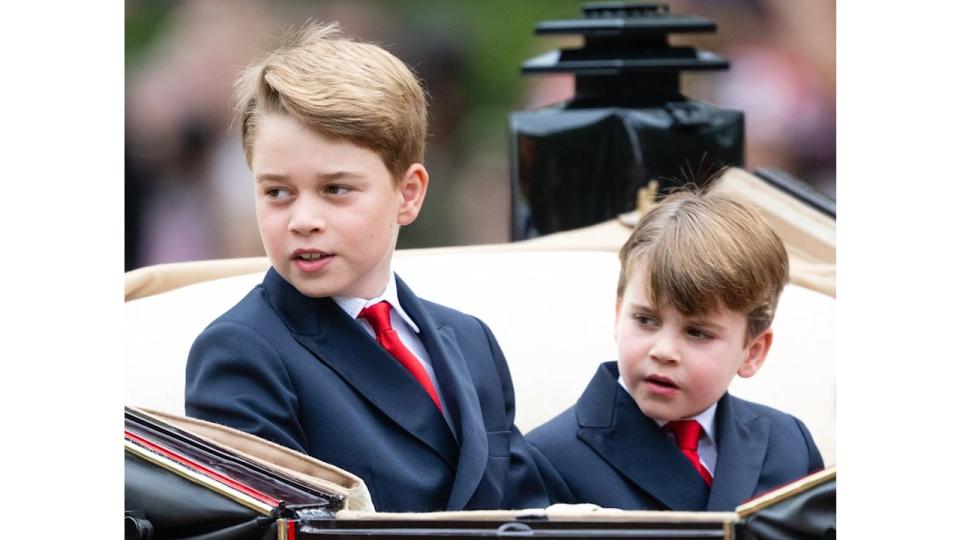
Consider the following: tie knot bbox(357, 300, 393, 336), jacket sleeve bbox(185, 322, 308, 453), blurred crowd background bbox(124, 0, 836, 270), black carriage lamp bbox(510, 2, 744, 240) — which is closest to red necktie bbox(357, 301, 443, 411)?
tie knot bbox(357, 300, 393, 336)

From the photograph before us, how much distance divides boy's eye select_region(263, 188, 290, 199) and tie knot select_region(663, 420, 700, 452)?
1.55ft

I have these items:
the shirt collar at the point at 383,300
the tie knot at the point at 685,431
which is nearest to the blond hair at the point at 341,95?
the shirt collar at the point at 383,300

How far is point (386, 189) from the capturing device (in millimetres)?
1377

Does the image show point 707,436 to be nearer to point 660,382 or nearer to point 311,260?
point 660,382

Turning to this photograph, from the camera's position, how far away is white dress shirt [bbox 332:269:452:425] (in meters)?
1.41

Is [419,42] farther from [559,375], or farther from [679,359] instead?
[679,359]

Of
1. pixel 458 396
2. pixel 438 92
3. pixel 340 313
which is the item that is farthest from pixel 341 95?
pixel 438 92

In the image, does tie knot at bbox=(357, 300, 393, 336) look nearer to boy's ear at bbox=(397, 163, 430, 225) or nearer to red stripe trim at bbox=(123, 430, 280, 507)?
boy's ear at bbox=(397, 163, 430, 225)

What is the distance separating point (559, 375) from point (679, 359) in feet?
1.36

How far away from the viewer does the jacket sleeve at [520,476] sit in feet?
4.90

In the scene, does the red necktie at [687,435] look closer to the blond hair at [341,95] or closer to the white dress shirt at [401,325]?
the white dress shirt at [401,325]

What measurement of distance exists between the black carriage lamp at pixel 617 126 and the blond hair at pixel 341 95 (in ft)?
3.02

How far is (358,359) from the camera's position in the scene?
138 centimetres
